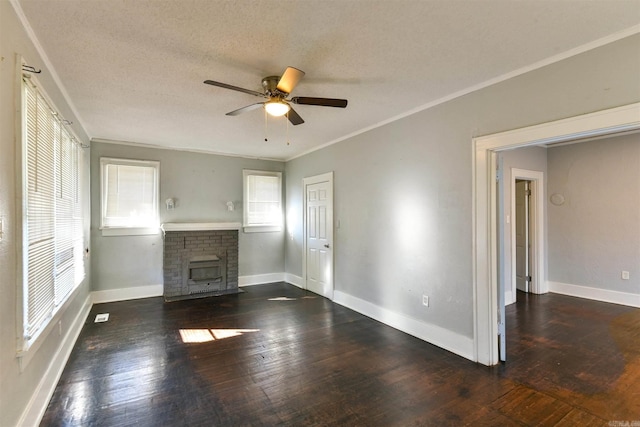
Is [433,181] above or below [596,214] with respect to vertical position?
above

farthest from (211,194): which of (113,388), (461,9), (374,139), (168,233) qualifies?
(461,9)

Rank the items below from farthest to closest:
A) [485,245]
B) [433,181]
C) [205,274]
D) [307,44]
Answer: [205,274] < [433,181] < [485,245] < [307,44]

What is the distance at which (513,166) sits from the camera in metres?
4.96

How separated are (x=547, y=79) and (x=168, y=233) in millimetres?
5335

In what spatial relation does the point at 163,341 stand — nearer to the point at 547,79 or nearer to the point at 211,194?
the point at 211,194

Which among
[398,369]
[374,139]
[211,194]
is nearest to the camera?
[398,369]

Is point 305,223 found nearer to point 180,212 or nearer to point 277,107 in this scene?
point 180,212

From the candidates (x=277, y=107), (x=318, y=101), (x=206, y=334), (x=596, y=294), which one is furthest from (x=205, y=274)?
(x=596, y=294)

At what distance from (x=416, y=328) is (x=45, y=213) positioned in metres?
3.62

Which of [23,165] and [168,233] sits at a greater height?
[23,165]

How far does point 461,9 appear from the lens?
1.82 meters

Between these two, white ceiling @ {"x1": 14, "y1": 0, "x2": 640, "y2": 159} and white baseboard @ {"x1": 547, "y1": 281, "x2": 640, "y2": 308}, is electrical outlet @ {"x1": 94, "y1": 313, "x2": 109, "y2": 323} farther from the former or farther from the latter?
white baseboard @ {"x1": 547, "y1": 281, "x2": 640, "y2": 308}

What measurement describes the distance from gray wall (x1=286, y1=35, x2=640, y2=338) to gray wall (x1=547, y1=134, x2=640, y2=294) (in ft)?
11.3

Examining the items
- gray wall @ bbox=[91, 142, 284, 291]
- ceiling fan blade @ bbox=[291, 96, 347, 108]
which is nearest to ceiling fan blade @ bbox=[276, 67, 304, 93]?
ceiling fan blade @ bbox=[291, 96, 347, 108]
